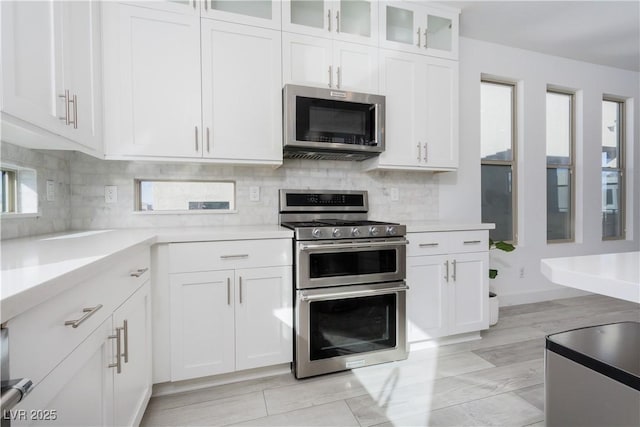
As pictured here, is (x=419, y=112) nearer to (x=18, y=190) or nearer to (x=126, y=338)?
(x=126, y=338)

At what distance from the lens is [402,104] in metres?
2.50

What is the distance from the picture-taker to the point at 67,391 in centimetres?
82

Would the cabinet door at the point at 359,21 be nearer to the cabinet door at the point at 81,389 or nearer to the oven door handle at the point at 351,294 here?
the oven door handle at the point at 351,294

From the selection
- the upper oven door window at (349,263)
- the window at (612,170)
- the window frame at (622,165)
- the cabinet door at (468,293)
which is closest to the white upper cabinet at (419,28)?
the upper oven door window at (349,263)

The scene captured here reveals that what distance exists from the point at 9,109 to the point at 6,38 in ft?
0.73

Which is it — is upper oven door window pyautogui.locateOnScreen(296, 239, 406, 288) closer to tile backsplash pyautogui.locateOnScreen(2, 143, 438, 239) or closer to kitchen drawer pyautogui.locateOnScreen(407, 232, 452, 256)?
kitchen drawer pyautogui.locateOnScreen(407, 232, 452, 256)

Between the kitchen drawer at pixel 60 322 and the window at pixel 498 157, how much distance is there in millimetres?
3295

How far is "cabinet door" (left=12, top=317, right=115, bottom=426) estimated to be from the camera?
693mm

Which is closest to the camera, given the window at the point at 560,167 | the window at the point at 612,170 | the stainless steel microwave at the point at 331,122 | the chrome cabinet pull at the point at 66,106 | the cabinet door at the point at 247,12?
the chrome cabinet pull at the point at 66,106

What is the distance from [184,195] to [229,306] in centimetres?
94

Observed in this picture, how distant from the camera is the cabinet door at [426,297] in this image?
228cm

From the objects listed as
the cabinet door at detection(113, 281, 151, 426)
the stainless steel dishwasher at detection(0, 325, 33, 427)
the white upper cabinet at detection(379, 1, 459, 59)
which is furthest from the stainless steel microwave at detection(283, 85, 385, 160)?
the stainless steel dishwasher at detection(0, 325, 33, 427)

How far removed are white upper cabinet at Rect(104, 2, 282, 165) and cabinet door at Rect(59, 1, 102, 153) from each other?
0.30 ft

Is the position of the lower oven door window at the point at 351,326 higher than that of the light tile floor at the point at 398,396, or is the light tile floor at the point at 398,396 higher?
the lower oven door window at the point at 351,326
